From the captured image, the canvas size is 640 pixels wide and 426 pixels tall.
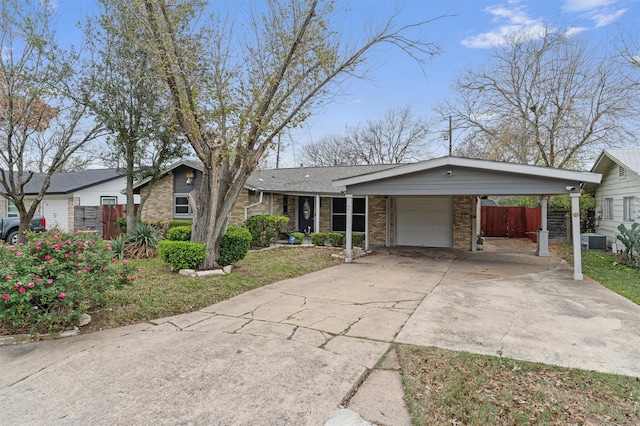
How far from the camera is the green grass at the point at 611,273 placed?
6745mm

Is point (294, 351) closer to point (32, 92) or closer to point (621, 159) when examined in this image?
point (32, 92)

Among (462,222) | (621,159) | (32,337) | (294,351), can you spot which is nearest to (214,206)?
(32,337)

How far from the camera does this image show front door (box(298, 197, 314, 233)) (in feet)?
50.3

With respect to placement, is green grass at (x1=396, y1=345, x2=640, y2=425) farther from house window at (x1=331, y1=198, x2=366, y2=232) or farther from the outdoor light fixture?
the outdoor light fixture

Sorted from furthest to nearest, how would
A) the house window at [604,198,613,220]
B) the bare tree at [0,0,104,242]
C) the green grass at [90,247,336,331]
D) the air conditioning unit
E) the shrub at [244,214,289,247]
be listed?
the air conditioning unit, the house window at [604,198,613,220], the shrub at [244,214,289,247], the bare tree at [0,0,104,242], the green grass at [90,247,336,331]

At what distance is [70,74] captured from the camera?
10.1 m

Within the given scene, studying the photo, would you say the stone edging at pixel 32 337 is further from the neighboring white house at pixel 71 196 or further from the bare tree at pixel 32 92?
the neighboring white house at pixel 71 196

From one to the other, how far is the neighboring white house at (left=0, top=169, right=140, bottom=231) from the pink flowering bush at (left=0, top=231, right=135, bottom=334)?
636 inches

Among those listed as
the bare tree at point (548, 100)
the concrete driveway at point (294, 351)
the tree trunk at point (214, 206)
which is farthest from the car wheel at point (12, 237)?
the bare tree at point (548, 100)

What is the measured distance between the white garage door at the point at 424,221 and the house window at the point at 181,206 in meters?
8.51

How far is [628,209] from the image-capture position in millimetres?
11367

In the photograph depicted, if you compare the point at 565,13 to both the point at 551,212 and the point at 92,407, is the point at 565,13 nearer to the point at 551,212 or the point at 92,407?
the point at 551,212

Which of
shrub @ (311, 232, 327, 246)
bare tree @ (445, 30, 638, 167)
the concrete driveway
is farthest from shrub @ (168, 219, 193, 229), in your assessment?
bare tree @ (445, 30, 638, 167)

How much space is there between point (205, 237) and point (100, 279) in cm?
305
